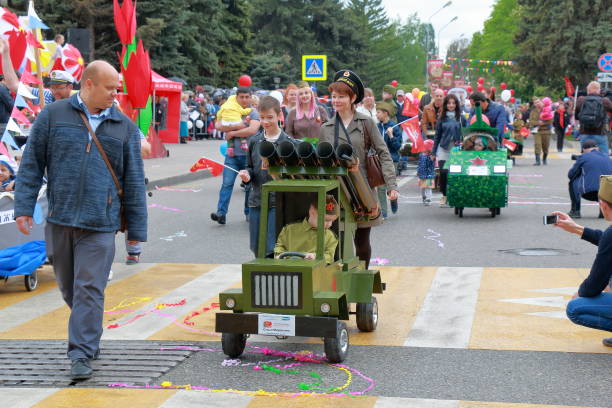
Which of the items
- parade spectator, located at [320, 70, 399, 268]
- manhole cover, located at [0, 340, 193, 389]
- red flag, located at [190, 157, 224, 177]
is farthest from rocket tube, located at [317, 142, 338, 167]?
red flag, located at [190, 157, 224, 177]

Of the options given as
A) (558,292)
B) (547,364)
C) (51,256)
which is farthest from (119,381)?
(558,292)

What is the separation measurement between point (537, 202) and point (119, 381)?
1203 cm

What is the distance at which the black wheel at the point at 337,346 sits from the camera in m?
5.88

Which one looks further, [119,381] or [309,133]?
[309,133]

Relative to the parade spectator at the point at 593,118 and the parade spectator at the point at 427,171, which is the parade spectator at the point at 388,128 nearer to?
the parade spectator at the point at 427,171

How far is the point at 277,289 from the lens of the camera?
19.5 ft

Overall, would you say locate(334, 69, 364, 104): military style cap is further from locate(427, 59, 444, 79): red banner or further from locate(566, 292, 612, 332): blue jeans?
locate(427, 59, 444, 79): red banner

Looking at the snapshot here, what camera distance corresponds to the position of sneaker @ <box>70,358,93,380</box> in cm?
566

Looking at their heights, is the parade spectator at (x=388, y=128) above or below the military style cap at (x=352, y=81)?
below

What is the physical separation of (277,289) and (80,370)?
1.30 metres

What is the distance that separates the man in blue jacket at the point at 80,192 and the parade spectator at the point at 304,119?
3.99m

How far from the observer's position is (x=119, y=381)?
5641 mm

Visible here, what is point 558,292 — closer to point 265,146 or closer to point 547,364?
point 547,364

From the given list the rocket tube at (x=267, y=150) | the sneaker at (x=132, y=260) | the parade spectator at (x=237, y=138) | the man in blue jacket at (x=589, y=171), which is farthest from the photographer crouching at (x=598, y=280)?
the man in blue jacket at (x=589, y=171)
